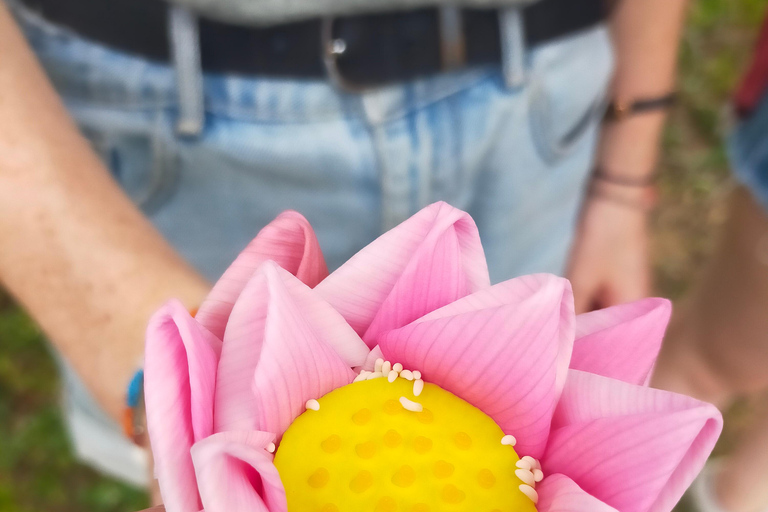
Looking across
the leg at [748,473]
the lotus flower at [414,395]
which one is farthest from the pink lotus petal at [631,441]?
the leg at [748,473]

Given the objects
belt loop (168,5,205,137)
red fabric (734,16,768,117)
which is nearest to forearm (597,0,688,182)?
red fabric (734,16,768,117)

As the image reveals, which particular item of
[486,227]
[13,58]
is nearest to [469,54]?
[486,227]

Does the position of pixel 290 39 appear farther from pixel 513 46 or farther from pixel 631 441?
pixel 631 441

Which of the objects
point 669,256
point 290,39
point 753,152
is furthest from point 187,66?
point 669,256

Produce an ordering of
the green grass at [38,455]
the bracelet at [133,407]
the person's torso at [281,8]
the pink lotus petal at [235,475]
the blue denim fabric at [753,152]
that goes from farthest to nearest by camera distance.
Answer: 1. the green grass at [38,455]
2. the blue denim fabric at [753,152]
3. the person's torso at [281,8]
4. the bracelet at [133,407]
5. the pink lotus petal at [235,475]

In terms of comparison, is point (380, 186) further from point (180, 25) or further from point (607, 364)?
point (607, 364)

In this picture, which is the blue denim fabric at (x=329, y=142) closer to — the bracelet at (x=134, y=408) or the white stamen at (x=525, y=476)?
the bracelet at (x=134, y=408)

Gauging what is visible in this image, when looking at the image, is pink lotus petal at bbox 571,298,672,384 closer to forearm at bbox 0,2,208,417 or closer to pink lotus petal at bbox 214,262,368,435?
pink lotus petal at bbox 214,262,368,435
